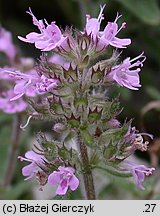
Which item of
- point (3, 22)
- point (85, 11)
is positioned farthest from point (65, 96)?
point (3, 22)

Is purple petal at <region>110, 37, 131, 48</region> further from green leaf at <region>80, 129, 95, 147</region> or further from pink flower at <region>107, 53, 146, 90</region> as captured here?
green leaf at <region>80, 129, 95, 147</region>

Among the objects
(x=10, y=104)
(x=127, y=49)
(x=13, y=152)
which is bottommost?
(x=13, y=152)

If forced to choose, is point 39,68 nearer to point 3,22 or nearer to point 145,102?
point 145,102

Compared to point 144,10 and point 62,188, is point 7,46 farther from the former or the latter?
point 62,188

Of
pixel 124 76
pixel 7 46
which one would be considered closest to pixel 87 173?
pixel 124 76

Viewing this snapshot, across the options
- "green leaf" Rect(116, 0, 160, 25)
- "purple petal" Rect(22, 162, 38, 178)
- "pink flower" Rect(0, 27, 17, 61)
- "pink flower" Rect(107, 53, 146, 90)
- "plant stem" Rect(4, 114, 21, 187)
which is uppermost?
"green leaf" Rect(116, 0, 160, 25)

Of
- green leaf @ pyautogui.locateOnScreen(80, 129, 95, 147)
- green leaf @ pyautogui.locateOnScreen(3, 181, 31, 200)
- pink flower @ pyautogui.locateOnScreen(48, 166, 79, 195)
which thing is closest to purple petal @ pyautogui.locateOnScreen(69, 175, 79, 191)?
pink flower @ pyautogui.locateOnScreen(48, 166, 79, 195)
